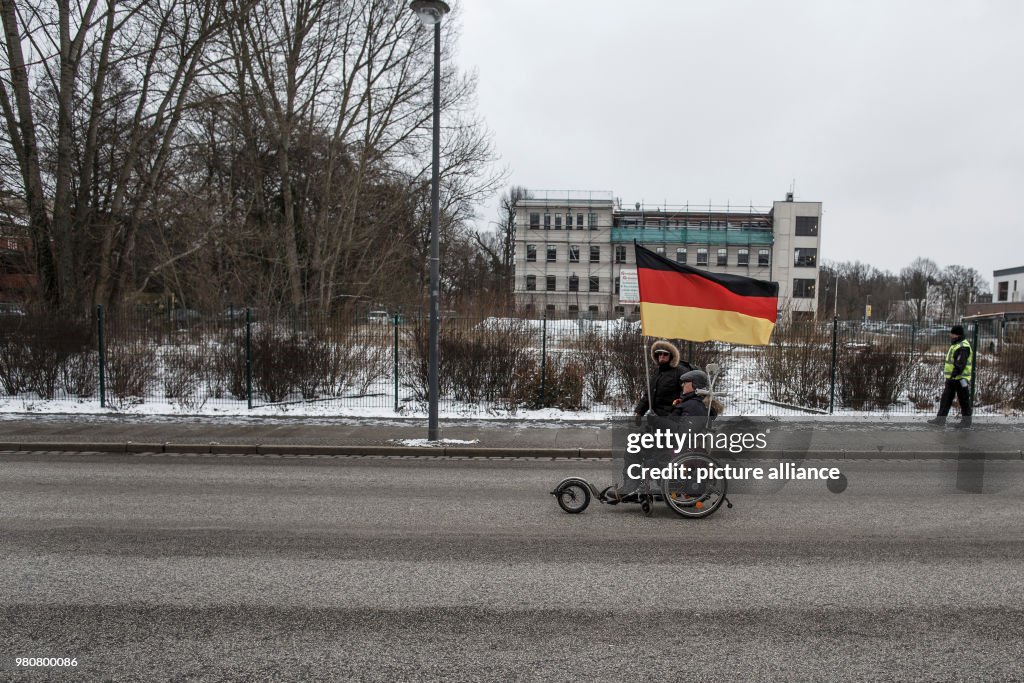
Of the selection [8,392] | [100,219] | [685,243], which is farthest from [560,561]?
[685,243]

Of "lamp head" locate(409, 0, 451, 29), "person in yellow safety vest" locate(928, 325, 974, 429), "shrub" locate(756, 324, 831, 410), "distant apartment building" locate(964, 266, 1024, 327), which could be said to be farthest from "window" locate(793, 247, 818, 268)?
"lamp head" locate(409, 0, 451, 29)

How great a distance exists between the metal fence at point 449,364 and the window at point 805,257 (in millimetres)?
68334

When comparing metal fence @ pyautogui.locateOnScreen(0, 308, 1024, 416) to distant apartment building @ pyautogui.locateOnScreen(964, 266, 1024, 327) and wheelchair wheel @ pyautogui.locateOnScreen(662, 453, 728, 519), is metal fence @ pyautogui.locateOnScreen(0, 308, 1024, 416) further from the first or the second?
distant apartment building @ pyautogui.locateOnScreen(964, 266, 1024, 327)

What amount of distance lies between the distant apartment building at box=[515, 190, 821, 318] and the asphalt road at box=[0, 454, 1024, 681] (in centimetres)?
7218

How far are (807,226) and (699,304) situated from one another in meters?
79.4

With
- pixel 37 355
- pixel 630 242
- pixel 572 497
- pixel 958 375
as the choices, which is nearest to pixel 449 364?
pixel 572 497

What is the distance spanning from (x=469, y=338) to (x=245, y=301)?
13620 millimetres

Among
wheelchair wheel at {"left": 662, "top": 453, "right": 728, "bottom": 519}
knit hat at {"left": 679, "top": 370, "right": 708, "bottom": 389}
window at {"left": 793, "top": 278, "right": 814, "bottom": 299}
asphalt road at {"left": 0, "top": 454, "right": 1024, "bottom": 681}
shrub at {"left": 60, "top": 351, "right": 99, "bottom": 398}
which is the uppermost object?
window at {"left": 793, "top": 278, "right": 814, "bottom": 299}

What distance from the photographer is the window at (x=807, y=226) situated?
79.5 m

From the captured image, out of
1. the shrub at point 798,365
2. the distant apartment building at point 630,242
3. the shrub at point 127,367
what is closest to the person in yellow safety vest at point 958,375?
the shrub at point 798,365

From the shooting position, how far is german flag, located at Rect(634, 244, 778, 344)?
795cm

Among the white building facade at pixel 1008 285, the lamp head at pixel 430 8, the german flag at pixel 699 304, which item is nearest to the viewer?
the german flag at pixel 699 304

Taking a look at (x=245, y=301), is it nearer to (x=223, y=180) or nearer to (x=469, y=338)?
(x=223, y=180)

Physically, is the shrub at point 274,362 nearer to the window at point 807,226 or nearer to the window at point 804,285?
the window at point 804,285
